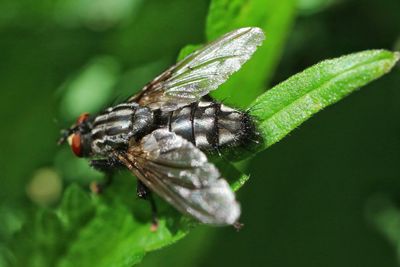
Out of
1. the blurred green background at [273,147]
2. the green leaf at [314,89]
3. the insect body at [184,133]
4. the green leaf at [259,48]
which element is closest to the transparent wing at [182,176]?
the insect body at [184,133]

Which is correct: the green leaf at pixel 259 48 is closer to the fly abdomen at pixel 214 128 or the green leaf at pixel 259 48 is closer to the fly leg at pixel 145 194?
the fly abdomen at pixel 214 128

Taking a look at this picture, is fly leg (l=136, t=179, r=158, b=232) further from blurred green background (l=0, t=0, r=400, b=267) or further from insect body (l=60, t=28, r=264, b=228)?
blurred green background (l=0, t=0, r=400, b=267)

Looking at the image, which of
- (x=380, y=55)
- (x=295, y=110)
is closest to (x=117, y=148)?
(x=295, y=110)

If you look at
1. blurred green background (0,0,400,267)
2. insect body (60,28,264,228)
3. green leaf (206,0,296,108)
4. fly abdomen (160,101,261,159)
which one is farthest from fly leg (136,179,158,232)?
blurred green background (0,0,400,267)

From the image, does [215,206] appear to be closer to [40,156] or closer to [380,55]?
[380,55]

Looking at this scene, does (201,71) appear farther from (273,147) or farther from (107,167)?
(273,147)
